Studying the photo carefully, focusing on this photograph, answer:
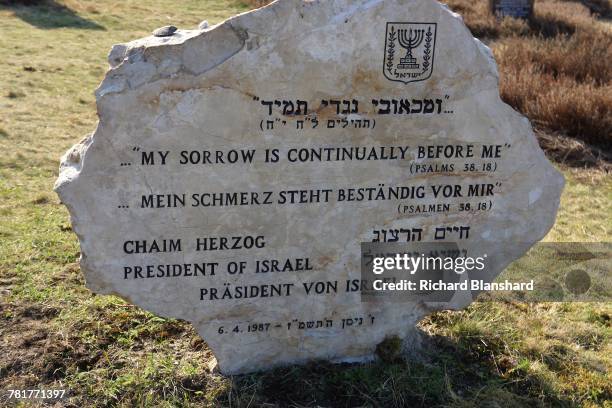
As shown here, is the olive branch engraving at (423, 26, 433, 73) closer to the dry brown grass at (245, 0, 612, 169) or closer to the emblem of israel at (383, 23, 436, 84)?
the emblem of israel at (383, 23, 436, 84)

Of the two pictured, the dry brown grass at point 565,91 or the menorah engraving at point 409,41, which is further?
the dry brown grass at point 565,91

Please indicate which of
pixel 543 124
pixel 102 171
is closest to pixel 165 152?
pixel 102 171

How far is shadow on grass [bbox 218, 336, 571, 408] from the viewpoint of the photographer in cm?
328

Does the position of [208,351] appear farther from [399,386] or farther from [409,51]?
[409,51]

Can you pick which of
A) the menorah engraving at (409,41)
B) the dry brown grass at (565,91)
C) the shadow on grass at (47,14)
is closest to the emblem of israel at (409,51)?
the menorah engraving at (409,41)

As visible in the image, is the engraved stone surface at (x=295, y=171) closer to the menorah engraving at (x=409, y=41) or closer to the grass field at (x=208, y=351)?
the menorah engraving at (x=409, y=41)

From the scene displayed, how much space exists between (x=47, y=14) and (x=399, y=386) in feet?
44.8

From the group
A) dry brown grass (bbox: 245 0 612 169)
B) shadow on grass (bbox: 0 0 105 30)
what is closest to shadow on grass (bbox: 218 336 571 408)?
dry brown grass (bbox: 245 0 612 169)

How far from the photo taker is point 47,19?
45.6ft

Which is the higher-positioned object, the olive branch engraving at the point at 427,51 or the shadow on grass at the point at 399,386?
the olive branch engraving at the point at 427,51

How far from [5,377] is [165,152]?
1.48 metres

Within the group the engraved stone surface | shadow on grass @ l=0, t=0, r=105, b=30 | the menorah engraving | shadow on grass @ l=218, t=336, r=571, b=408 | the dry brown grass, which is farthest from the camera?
shadow on grass @ l=0, t=0, r=105, b=30

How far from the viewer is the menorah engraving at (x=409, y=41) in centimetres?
304

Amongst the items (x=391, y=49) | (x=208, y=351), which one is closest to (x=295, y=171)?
(x=391, y=49)
